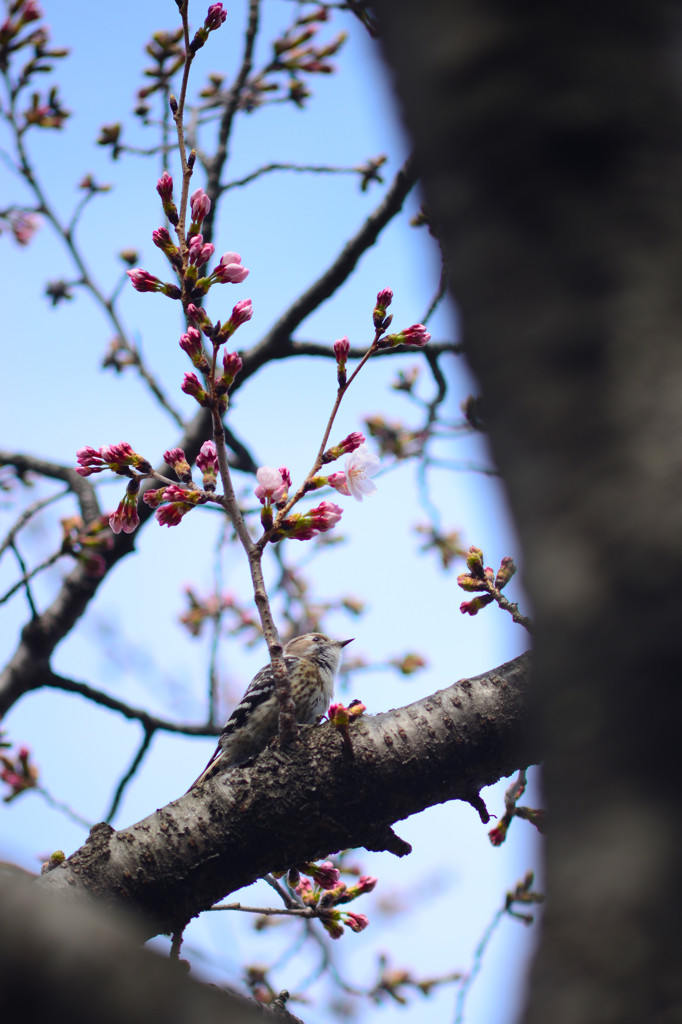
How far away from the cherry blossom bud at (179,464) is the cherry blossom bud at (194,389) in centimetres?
18

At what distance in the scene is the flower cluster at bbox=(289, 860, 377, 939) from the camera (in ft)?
8.00

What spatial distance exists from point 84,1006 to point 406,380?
5.32 metres

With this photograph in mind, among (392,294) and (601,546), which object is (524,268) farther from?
(392,294)

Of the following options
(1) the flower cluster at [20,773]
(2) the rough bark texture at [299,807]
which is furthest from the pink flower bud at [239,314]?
(1) the flower cluster at [20,773]

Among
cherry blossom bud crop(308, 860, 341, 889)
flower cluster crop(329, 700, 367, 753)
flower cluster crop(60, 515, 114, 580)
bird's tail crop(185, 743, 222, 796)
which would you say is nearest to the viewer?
flower cluster crop(329, 700, 367, 753)

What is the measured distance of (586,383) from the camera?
658 millimetres

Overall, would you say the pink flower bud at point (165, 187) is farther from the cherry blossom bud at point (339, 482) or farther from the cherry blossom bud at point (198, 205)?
the cherry blossom bud at point (339, 482)

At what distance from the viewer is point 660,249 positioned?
0.67 m

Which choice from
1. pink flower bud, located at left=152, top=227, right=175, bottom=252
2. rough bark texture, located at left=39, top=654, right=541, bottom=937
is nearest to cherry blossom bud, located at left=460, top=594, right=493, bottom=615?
rough bark texture, located at left=39, top=654, right=541, bottom=937

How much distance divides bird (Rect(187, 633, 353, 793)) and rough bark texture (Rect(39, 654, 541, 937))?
2.90 feet

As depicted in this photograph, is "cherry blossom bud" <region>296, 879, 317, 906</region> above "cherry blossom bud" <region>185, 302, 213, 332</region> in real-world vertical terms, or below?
below

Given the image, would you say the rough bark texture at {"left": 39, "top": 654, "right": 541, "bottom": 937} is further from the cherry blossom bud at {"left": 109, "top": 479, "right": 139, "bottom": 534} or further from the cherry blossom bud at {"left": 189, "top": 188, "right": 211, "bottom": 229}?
the cherry blossom bud at {"left": 189, "top": 188, "right": 211, "bottom": 229}

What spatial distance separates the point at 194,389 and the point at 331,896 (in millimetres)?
1762

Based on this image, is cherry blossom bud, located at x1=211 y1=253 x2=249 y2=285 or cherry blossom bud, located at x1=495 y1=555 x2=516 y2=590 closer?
cherry blossom bud, located at x1=211 y1=253 x2=249 y2=285
